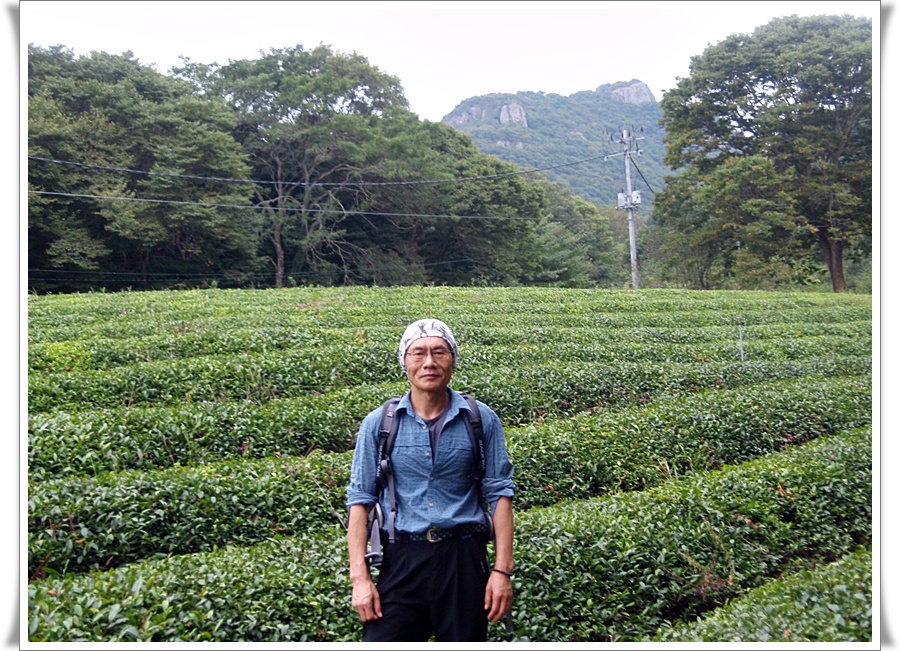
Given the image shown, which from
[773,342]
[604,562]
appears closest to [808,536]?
[604,562]

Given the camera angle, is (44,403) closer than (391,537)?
No

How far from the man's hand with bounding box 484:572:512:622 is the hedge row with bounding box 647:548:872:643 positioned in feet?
4.81

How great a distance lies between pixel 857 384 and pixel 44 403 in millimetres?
10630

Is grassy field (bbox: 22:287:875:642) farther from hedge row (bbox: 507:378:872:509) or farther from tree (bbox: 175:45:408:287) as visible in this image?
tree (bbox: 175:45:408:287)

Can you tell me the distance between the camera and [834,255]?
25453 mm

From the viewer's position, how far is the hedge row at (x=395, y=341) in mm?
10328

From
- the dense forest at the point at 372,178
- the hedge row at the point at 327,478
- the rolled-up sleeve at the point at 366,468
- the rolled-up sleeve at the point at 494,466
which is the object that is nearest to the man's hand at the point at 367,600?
the rolled-up sleeve at the point at 366,468

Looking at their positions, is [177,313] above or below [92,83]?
below

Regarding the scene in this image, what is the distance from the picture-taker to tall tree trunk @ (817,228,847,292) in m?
24.9

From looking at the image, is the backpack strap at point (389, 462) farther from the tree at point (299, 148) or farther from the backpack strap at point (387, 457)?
the tree at point (299, 148)

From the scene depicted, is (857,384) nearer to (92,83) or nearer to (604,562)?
(604,562)

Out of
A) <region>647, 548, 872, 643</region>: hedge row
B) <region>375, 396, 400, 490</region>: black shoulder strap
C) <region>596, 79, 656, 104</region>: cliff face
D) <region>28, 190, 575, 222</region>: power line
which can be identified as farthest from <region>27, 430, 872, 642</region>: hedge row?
<region>596, 79, 656, 104</region>: cliff face

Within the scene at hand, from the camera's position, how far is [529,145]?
5481 centimetres

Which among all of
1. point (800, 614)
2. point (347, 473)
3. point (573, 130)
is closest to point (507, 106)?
point (573, 130)
